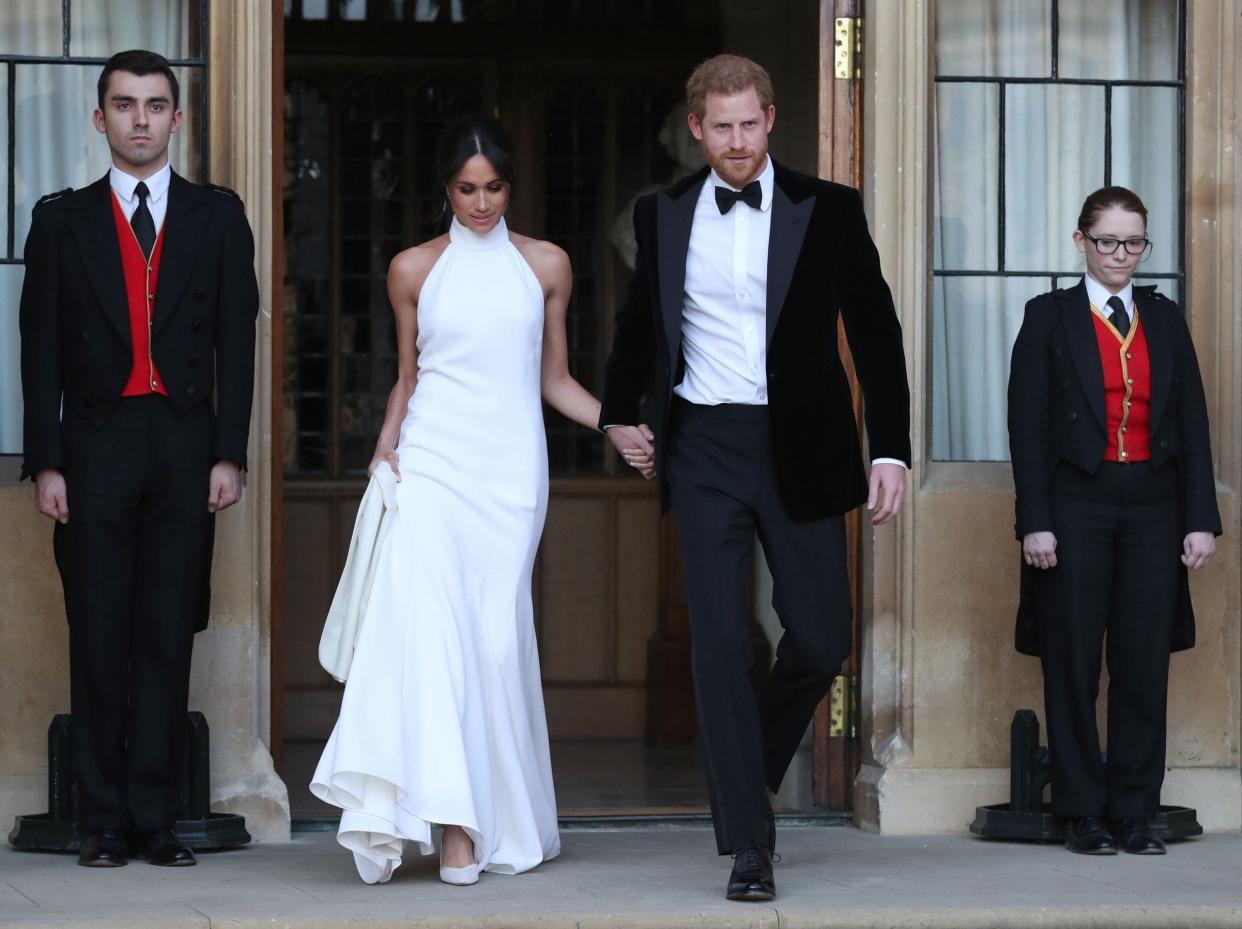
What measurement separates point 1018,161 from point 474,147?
2193 mm

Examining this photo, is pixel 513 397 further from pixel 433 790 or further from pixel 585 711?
pixel 585 711

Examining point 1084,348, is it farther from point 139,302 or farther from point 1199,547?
point 139,302

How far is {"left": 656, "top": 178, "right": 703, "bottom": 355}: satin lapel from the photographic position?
229 inches

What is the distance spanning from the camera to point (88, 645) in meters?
6.32

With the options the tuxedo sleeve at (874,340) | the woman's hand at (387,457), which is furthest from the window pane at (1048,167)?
the woman's hand at (387,457)

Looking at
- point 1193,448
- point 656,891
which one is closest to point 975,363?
point 1193,448

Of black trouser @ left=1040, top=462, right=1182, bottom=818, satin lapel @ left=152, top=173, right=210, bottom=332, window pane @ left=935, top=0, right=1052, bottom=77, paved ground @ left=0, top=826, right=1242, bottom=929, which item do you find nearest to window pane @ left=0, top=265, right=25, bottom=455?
satin lapel @ left=152, top=173, right=210, bottom=332

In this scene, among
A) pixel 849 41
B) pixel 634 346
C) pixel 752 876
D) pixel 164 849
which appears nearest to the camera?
pixel 752 876

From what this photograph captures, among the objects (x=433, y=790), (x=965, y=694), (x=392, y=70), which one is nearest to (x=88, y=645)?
(x=433, y=790)

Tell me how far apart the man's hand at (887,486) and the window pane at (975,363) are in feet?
5.61

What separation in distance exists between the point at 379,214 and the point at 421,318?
12.4ft

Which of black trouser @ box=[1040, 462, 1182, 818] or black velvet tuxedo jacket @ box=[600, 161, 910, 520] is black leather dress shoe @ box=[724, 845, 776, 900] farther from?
black trouser @ box=[1040, 462, 1182, 818]

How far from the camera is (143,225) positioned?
6383 mm

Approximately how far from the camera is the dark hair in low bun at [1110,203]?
6.80 metres
